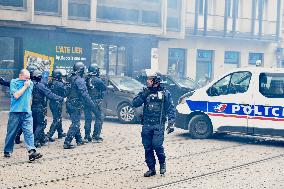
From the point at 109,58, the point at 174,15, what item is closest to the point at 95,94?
the point at 109,58

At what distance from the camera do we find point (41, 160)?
385 inches

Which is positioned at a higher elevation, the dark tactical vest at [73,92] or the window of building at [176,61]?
the window of building at [176,61]

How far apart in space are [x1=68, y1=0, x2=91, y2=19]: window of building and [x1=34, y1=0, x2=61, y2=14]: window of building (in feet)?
1.82

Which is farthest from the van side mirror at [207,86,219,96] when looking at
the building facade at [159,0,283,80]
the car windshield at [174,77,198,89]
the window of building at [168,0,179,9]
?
the building facade at [159,0,283,80]


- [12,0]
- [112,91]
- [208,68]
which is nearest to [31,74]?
[112,91]

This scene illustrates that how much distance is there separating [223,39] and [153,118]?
24107 millimetres

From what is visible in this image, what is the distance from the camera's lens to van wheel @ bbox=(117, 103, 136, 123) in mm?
16391

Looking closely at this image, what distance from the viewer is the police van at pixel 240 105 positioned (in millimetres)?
12234

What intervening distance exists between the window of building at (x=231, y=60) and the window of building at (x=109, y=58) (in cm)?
939

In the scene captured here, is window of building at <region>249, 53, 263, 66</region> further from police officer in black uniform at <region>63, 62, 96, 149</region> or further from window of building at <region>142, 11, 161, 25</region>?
police officer in black uniform at <region>63, 62, 96, 149</region>

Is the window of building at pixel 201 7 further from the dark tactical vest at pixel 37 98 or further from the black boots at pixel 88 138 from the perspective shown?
the dark tactical vest at pixel 37 98

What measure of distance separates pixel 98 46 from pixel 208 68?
31.9 ft

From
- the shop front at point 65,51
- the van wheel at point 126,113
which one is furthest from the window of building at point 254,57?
the van wheel at point 126,113

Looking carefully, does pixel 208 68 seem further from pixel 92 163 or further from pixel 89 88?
pixel 92 163
